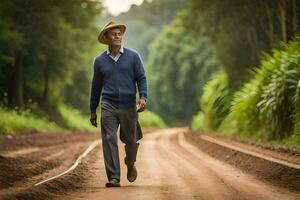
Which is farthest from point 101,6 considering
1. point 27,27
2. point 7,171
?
point 7,171

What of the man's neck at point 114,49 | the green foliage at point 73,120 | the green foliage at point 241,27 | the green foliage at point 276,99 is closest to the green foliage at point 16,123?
the green foliage at point 73,120

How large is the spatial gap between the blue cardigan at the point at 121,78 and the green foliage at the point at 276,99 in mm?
7323

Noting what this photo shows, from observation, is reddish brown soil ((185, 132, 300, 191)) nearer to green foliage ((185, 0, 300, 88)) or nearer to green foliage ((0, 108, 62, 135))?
green foliage ((185, 0, 300, 88))

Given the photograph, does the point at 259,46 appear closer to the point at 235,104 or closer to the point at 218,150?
the point at 235,104

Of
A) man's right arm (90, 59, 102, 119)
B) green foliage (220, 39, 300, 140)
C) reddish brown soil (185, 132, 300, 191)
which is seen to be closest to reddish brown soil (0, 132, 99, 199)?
man's right arm (90, 59, 102, 119)

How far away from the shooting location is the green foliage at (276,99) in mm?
16828

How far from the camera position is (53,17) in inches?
1280

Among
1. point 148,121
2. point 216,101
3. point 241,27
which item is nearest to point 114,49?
point 241,27

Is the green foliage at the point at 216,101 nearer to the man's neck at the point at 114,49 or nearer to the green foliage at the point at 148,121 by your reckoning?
the man's neck at the point at 114,49

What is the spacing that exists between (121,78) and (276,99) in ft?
29.6

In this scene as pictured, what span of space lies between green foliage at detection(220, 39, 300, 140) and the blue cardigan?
7.32 meters

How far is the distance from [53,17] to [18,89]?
424 centimetres

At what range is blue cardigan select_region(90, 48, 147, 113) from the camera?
906 cm

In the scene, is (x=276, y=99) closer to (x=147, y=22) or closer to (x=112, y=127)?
(x=112, y=127)
